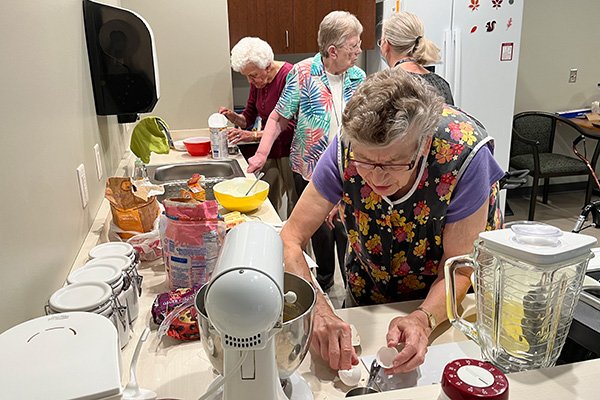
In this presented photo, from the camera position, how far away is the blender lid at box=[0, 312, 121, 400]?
1.90 feet

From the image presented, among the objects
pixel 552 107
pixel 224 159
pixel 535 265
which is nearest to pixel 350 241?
pixel 535 265

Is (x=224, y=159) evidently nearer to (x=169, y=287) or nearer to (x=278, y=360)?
(x=169, y=287)

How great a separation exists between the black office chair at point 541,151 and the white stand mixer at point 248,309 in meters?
3.96

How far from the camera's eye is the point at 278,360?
2.49 feet

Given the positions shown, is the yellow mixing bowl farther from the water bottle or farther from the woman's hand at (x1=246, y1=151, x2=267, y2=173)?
the water bottle

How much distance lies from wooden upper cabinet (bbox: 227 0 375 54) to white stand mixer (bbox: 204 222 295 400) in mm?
3614

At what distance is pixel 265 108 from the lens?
3.29m

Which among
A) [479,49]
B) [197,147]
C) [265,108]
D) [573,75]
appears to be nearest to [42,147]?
[197,147]

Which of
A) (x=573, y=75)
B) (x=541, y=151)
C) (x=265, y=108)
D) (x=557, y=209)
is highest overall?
(x=573, y=75)

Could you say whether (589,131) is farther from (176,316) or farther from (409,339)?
(176,316)

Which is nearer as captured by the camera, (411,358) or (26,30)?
(411,358)

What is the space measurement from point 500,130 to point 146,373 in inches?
145

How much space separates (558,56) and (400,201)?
416cm

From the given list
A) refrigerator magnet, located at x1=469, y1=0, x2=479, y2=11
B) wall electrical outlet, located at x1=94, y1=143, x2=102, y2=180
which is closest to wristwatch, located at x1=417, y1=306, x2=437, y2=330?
wall electrical outlet, located at x1=94, y1=143, x2=102, y2=180
